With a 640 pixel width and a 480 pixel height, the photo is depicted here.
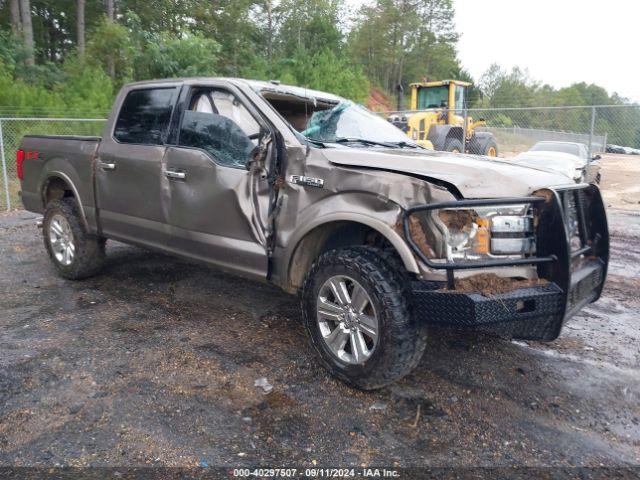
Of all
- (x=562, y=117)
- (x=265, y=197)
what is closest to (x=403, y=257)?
(x=265, y=197)

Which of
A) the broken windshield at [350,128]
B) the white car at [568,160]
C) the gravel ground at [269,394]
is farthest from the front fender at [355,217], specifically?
the white car at [568,160]

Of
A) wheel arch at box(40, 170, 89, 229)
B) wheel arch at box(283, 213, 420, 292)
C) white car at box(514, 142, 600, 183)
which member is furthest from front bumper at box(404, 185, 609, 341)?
white car at box(514, 142, 600, 183)

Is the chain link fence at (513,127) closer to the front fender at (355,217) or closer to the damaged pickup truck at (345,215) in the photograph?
the damaged pickup truck at (345,215)

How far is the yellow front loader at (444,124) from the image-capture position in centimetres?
1384

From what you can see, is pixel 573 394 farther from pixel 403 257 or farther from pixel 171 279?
pixel 171 279

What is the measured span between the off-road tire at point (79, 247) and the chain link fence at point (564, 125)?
8.53m

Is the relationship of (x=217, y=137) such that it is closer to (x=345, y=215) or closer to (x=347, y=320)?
(x=345, y=215)

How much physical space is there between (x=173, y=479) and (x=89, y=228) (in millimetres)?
3323

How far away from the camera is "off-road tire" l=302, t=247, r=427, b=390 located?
290cm

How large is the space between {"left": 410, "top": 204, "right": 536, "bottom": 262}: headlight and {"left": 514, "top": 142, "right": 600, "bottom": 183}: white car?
8.92 meters

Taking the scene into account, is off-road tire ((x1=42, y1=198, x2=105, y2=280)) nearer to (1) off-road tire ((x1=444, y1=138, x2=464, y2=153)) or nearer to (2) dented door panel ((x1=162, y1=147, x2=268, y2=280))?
(2) dented door panel ((x1=162, y1=147, x2=268, y2=280))

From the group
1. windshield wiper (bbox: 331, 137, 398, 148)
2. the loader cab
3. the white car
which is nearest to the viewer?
windshield wiper (bbox: 331, 137, 398, 148)

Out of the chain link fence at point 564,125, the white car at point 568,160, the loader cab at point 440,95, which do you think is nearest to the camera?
the white car at point 568,160

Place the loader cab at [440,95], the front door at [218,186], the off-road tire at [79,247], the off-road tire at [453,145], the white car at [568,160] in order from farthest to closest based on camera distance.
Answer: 1. the loader cab at [440,95]
2. the off-road tire at [453,145]
3. the white car at [568,160]
4. the off-road tire at [79,247]
5. the front door at [218,186]
